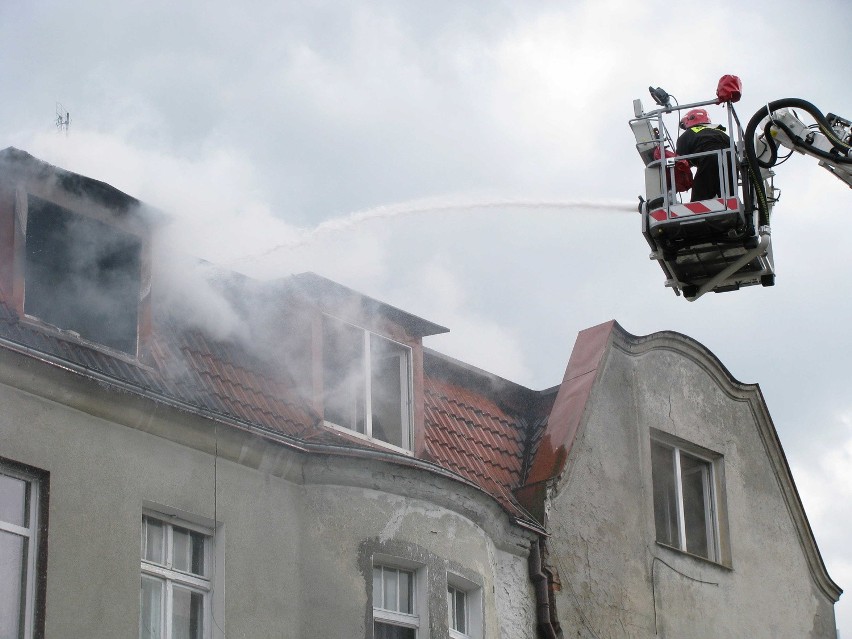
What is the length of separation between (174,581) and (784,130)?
7.11 metres

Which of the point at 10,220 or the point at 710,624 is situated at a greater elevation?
the point at 10,220

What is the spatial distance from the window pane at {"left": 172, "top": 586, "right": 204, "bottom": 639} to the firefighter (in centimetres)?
608

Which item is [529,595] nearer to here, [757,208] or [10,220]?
[757,208]

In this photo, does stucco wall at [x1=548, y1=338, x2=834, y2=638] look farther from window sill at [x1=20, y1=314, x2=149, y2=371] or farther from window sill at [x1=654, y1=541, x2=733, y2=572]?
window sill at [x1=20, y1=314, x2=149, y2=371]

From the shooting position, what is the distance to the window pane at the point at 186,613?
45.7 feet

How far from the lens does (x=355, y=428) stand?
17.0 metres

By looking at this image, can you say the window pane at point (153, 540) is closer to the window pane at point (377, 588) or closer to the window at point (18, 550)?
the window at point (18, 550)

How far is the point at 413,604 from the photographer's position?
15859 millimetres

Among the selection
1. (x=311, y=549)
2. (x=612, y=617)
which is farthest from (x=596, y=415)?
(x=311, y=549)

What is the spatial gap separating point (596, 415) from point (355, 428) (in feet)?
12.8

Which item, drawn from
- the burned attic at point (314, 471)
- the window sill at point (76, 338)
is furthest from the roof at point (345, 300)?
the window sill at point (76, 338)

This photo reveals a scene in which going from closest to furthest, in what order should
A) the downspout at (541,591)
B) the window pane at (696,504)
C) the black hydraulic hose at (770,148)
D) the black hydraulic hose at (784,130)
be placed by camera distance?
the black hydraulic hose at (784,130) → the black hydraulic hose at (770,148) → the downspout at (541,591) → the window pane at (696,504)

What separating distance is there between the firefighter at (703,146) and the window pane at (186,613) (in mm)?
6080

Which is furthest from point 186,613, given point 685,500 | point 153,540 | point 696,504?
point 696,504
